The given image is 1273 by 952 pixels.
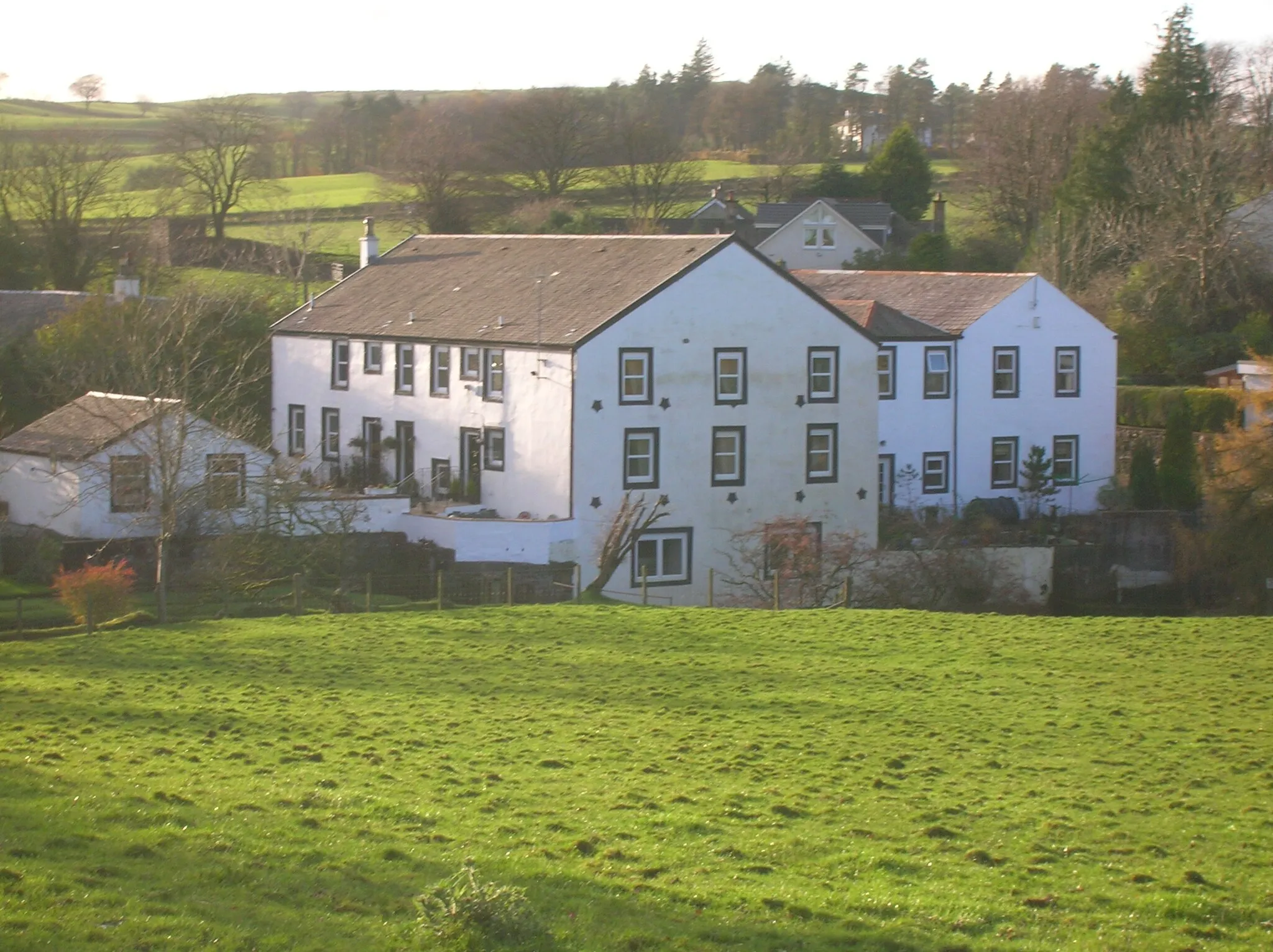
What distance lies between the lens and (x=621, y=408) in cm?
4275

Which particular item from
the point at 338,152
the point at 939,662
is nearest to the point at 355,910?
the point at 939,662

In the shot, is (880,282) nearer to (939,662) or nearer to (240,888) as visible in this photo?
(939,662)

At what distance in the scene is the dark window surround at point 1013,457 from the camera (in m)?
52.0

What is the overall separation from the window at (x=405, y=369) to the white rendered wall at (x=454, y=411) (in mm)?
178

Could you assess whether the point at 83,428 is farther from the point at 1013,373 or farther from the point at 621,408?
the point at 1013,373

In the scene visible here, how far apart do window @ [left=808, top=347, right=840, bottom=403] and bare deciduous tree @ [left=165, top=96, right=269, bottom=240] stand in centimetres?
4669

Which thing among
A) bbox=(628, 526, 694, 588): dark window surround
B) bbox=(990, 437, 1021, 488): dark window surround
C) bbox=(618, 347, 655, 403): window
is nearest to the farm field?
bbox=(628, 526, 694, 588): dark window surround

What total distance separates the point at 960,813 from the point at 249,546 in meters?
22.7

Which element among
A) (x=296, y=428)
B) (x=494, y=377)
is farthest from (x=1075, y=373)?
(x=296, y=428)

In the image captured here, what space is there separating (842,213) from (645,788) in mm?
74145

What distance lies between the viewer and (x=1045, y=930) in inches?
472

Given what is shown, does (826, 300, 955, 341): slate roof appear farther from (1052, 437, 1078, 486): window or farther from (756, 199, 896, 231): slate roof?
(756, 199, 896, 231): slate roof

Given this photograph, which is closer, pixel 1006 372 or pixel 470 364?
pixel 470 364

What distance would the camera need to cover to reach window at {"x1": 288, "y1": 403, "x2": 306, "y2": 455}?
171 ft
